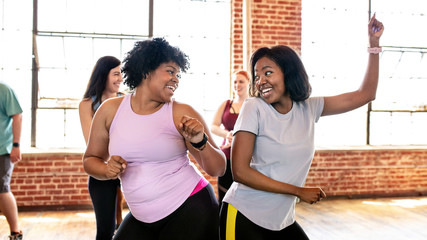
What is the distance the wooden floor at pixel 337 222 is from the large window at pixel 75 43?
3.65ft

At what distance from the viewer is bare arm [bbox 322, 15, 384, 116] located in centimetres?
207

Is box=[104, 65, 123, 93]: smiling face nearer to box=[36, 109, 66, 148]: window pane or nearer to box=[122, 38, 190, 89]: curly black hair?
box=[122, 38, 190, 89]: curly black hair

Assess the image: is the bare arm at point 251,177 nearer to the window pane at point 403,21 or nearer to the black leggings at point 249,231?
the black leggings at point 249,231

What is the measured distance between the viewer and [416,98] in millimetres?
6457

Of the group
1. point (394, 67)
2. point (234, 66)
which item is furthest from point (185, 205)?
point (394, 67)

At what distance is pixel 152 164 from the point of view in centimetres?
177

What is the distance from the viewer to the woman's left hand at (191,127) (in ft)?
5.18

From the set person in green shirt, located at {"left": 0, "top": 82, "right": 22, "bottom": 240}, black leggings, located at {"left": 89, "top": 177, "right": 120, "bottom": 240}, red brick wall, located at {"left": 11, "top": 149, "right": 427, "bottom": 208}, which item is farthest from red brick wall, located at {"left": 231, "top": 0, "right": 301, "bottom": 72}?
black leggings, located at {"left": 89, "top": 177, "right": 120, "bottom": 240}

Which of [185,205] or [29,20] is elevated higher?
[29,20]

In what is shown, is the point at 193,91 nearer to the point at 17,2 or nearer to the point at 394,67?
the point at 17,2

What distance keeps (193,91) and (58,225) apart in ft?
8.05

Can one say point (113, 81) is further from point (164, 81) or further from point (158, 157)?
point (158, 157)

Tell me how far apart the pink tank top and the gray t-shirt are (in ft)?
0.83

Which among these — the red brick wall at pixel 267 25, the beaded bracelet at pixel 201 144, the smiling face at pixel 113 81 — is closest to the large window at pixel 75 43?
the red brick wall at pixel 267 25
